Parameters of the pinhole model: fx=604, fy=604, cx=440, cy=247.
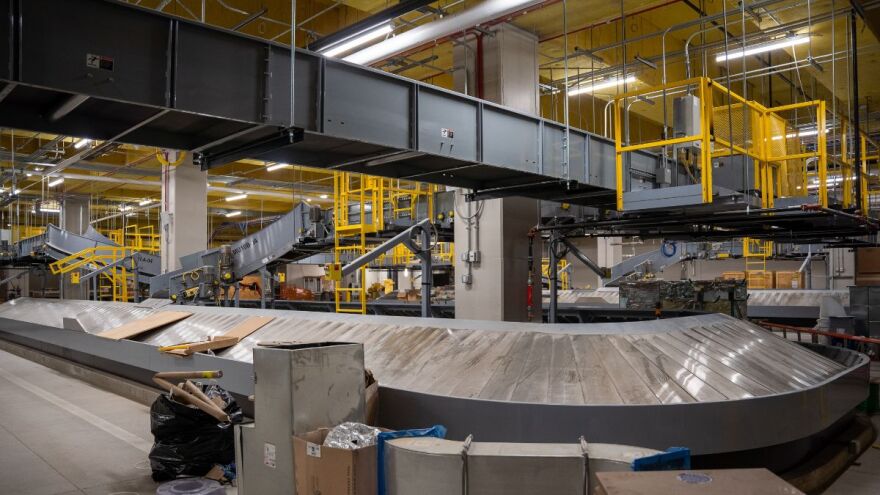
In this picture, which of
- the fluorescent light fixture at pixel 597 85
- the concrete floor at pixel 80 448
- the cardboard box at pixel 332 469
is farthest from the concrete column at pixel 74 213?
the cardboard box at pixel 332 469

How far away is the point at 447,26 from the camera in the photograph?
9.50 m

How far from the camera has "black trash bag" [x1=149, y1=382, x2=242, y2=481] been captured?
5.09 metres

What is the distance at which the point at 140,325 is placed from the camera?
376 inches

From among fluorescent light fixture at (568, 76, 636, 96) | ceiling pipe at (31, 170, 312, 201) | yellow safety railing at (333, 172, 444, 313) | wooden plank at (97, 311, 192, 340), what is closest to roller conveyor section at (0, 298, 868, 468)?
wooden plank at (97, 311, 192, 340)

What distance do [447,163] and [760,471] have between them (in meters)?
5.20

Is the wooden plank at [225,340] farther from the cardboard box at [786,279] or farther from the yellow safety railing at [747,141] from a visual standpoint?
the cardboard box at [786,279]

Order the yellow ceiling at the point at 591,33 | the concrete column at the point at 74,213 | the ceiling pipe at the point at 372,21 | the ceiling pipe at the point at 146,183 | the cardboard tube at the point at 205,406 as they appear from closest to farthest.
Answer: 1. the cardboard tube at the point at 205,406
2. the ceiling pipe at the point at 372,21
3. the yellow ceiling at the point at 591,33
4. the ceiling pipe at the point at 146,183
5. the concrete column at the point at 74,213

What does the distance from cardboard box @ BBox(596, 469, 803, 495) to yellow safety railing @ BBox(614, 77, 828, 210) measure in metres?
4.47

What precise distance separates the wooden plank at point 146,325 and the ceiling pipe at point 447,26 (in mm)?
5049

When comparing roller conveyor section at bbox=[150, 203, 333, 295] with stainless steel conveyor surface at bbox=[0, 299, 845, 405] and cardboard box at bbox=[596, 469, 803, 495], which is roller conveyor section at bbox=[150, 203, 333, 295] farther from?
cardboard box at bbox=[596, 469, 803, 495]

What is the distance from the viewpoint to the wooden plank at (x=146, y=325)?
917 cm

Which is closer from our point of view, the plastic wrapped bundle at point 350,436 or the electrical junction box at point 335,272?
the plastic wrapped bundle at point 350,436

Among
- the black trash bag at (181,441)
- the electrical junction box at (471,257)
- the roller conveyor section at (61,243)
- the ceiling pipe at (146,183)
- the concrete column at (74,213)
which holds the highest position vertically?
the ceiling pipe at (146,183)

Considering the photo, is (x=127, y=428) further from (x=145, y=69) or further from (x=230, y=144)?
(x=145, y=69)
